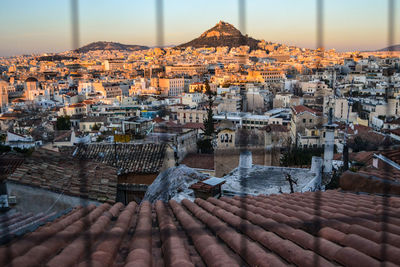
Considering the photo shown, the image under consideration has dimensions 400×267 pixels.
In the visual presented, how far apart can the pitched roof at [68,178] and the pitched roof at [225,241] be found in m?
1.34

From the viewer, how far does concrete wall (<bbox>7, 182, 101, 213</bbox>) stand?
2.70 metres

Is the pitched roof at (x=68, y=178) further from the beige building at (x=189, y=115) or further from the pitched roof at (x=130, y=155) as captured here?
the beige building at (x=189, y=115)

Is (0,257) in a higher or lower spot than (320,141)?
higher

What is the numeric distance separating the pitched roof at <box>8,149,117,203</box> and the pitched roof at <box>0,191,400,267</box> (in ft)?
4.40

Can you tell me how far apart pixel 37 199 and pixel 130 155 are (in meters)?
1.88

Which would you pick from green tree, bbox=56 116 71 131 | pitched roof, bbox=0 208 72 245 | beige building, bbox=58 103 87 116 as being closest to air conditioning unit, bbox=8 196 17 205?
pitched roof, bbox=0 208 72 245

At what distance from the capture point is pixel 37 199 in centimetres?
274

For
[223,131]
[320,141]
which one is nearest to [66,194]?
[223,131]

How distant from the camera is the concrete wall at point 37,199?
2697 mm

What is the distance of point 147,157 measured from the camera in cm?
452

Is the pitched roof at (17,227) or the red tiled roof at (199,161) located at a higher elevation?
the pitched roof at (17,227)

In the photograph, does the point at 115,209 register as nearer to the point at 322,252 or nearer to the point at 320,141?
the point at 322,252

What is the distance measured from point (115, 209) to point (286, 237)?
91 cm

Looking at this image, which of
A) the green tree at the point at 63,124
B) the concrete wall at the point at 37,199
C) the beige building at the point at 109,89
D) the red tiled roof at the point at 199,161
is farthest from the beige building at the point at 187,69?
the concrete wall at the point at 37,199
